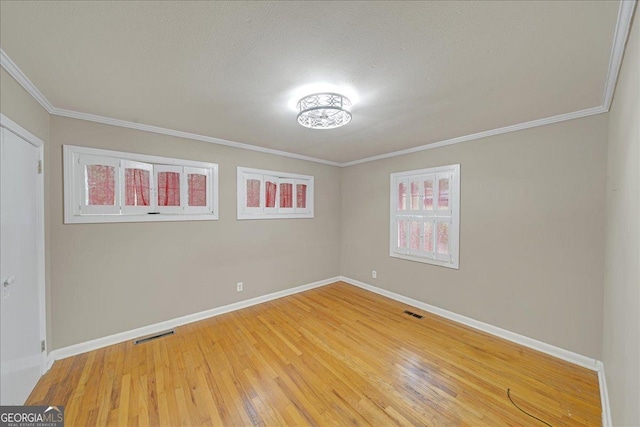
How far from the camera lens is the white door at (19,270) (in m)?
1.57

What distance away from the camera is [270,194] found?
3.96 metres

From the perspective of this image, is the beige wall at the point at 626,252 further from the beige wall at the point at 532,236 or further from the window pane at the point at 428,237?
the window pane at the point at 428,237

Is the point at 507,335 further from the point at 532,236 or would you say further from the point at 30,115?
the point at 30,115

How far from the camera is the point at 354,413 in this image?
1.76m

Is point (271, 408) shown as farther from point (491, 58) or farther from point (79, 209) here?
point (491, 58)

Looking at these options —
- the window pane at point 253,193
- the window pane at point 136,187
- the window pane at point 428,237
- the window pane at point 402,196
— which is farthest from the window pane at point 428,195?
the window pane at point 136,187

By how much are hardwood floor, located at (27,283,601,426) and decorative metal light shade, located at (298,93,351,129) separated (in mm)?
2307

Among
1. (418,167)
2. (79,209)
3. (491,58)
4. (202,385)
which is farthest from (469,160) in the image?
(79,209)

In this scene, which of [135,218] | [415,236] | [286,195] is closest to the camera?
[135,218]

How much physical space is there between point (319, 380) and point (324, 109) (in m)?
2.32

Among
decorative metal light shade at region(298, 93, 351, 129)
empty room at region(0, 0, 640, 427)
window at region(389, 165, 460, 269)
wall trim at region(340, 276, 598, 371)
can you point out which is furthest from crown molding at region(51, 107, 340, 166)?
wall trim at region(340, 276, 598, 371)

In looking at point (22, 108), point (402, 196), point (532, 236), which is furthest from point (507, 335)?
point (22, 108)

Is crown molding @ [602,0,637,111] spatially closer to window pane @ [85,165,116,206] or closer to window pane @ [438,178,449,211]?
window pane @ [438,178,449,211]

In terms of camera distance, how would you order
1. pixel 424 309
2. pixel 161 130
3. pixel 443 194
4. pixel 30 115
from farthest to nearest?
pixel 424 309 → pixel 443 194 → pixel 161 130 → pixel 30 115
